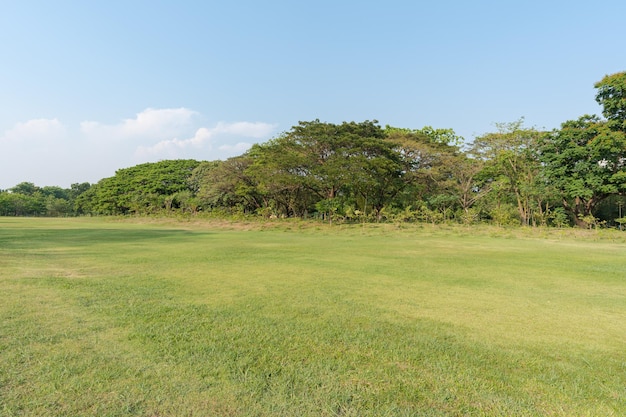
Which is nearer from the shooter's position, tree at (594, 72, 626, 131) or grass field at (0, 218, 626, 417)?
grass field at (0, 218, 626, 417)

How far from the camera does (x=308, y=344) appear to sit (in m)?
2.91

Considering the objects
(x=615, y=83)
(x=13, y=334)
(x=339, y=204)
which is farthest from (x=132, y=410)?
(x=615, y=83)

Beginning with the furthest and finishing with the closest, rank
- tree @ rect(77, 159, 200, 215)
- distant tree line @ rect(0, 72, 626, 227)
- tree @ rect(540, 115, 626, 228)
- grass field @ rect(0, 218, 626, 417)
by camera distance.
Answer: tree @ rect(77, 159, 200, 215) < distant tree line @ rect(0, 72, 626, 227) < tree @ rect(540, 115, 626, 228) < grass field @ rect(0, 218, 626, 417)

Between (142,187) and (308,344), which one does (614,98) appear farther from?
(142,187)

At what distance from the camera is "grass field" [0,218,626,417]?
82.1 inches

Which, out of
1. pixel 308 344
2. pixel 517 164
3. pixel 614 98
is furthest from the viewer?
pixel 517 164

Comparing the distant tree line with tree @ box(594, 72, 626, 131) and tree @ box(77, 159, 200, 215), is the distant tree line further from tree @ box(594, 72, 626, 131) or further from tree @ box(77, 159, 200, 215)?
tree @ box(77, 159, 200, 215)

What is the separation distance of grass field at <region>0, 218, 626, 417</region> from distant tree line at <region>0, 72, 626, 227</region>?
15.0m

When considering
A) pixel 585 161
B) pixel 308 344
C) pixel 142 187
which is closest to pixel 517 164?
pixel 585 161

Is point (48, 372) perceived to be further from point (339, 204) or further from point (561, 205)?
point (561, 205)

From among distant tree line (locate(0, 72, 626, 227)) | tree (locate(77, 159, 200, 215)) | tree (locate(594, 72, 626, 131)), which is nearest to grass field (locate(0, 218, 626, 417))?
distant tree line (locate(0, 72, 626, 227))

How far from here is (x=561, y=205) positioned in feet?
72.0

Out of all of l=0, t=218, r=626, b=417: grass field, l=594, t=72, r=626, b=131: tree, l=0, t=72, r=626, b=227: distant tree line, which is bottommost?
l=0, t=218, r=626, b=417: grass field

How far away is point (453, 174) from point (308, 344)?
2324cm
